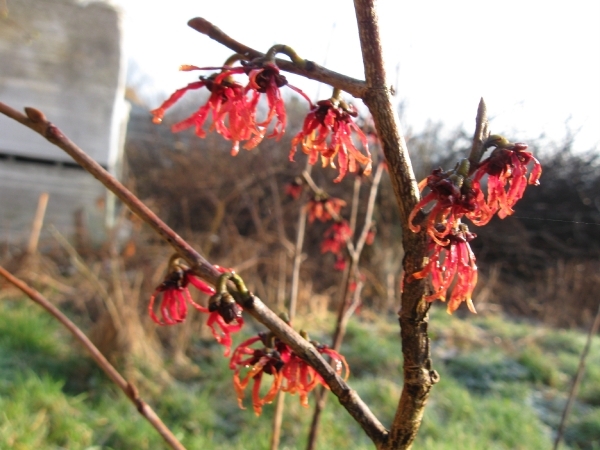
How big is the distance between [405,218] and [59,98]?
6.40 meters

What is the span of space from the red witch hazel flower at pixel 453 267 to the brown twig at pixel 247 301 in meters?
0.14

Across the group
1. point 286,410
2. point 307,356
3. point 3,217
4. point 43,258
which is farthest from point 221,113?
point 3,217

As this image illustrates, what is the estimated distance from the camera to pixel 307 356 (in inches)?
22.0

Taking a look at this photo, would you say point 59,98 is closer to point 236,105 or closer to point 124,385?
point 124,385

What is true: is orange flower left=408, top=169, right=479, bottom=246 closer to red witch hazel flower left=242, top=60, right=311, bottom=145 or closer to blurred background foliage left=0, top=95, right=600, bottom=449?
red witch hazel flower left=242, top=60, right=311, bottom=145

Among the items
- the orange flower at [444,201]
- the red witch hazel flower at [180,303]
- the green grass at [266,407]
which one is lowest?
the green grass at [266,407]

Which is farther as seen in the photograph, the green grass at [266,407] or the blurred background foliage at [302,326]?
the blurred background foliage at [302,326]

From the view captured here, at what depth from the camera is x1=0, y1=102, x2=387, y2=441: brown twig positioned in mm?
547

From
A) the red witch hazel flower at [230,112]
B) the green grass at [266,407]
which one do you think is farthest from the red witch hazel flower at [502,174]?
the green grass at [266,407]

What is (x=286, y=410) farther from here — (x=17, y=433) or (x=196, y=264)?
(x=196, y=264)

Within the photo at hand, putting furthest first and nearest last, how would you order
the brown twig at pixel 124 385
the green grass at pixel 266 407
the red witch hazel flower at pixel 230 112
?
the green grass at pixel 266 407 → the brown twig at pixel 124 385 → the red witch hazel flower at pixel 230 112

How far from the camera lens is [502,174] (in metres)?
0.50

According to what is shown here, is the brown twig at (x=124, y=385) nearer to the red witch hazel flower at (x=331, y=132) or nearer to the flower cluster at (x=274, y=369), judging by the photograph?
the flower cluster at (x=274, y=369)

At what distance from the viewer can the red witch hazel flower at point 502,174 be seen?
491 mm
